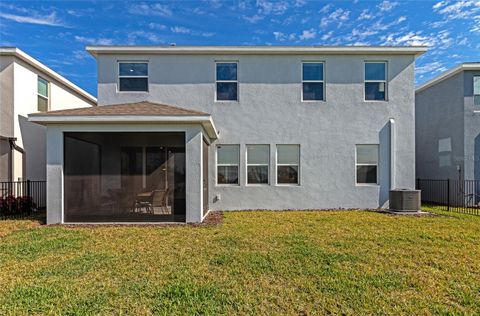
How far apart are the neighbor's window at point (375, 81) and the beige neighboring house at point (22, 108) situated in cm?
1409

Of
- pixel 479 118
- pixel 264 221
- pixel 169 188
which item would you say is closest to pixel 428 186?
pixel 479 118

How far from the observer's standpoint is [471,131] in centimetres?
1265

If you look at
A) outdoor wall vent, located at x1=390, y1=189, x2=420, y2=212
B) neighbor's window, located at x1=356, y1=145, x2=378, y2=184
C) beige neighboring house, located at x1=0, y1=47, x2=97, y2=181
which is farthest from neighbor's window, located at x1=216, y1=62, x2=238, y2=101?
beige neighboring house, located at x1=0, y1=47, x2=97, y2=181

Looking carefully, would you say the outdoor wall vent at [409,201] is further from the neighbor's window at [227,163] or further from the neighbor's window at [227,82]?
the neighbor's window at [227,82]

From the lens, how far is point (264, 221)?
8.97 meters

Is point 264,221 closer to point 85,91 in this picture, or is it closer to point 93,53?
point 93,53

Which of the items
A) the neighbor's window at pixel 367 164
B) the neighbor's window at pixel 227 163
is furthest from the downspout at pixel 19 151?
the neighbor's window at pixel 367 164

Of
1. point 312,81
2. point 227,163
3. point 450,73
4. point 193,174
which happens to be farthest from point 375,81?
A: point 193,174

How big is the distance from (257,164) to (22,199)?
8.90 metres

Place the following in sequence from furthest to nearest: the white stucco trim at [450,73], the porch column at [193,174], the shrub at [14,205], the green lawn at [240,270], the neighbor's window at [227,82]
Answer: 1. the white stucco trim at [450,73]
2. the neighbor's window at [227,82]
3. the shrub at [14,205]
4. the porch column at [193,174]
5. the green lawn at [240,270]

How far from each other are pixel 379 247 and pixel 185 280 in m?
4.26

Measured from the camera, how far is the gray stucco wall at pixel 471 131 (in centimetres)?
1259

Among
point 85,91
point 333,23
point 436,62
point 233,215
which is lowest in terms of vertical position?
point 233,215

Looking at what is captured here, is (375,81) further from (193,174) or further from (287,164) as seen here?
(193,174)
